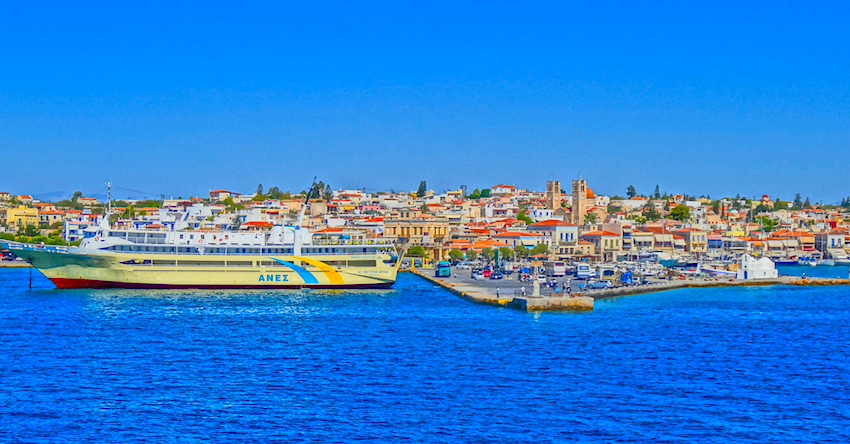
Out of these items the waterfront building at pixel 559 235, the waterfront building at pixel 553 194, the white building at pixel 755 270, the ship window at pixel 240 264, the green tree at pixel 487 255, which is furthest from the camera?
the waterfront building at pixel 553 194

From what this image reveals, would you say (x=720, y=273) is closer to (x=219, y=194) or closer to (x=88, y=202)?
(x=219, y=194)

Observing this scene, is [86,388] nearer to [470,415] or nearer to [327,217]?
[470,415]

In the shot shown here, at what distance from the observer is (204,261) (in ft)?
136

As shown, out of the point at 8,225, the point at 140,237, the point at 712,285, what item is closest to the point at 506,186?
the point at 8,225

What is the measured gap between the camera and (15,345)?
81.5 feet

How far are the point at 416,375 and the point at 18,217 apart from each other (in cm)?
8703

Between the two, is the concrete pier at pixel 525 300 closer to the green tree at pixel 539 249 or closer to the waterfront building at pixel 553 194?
the green tree at pixel 539 249

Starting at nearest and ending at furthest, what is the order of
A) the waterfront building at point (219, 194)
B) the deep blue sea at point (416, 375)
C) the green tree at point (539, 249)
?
1. the deep blue sea at point (416, 375)
2. the green tree at point (539, 249)
3. the waterfront building at point (219, 194)

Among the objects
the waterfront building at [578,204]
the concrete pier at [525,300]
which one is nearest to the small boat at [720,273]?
the concrete pier at [525,300]

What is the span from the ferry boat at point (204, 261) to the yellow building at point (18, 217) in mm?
58525

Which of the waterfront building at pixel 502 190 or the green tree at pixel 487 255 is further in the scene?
the waterfront building at pixel 502 190

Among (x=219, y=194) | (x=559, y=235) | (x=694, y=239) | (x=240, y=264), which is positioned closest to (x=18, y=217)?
(x=219, y=194)

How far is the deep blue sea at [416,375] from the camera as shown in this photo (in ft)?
54.6

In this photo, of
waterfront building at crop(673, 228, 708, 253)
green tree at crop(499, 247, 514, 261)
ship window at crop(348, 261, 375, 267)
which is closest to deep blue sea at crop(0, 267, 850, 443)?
ship window at crop(348, 261, 375, 267)
